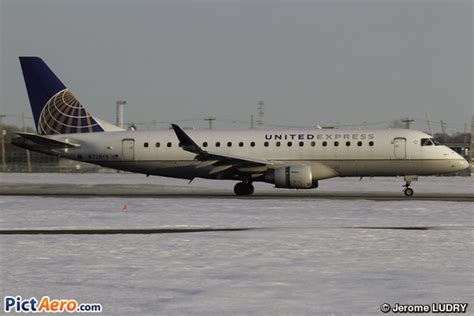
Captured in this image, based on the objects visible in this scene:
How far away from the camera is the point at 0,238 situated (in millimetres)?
17219

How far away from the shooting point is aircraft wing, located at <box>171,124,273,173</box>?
108 ft

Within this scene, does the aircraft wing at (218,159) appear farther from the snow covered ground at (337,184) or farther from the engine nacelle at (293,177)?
the snow covered ground at (337,184)

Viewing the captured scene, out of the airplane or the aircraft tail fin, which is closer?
the airplane

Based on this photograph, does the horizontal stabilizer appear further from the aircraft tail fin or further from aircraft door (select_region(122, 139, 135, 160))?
aircraft door (select_region(122, 139, 135, 160))

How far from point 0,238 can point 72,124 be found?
20.7 metres

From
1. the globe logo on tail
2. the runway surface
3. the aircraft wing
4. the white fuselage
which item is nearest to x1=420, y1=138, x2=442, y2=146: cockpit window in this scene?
the white fuselage

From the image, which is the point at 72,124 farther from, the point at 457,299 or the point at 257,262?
the point at 457,299

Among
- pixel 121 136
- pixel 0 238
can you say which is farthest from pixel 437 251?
pixel 121 136

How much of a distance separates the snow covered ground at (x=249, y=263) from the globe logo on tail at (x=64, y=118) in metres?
14.0

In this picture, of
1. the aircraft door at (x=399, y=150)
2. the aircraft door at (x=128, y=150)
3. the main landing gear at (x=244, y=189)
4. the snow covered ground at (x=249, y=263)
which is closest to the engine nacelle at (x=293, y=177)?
the main landing gear at (x=244, y=189)

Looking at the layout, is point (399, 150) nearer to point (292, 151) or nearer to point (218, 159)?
point (292, 151)

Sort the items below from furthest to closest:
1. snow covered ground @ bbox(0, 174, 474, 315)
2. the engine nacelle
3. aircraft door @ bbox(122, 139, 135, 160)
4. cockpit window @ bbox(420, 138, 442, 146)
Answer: aircraft door @ bbox(122, 139, 135, 160), cockpit window @ bbox(420, 138, 442, 146), the engine nacelle, snow covered ground @ bbox(0, 174, 474, 315)

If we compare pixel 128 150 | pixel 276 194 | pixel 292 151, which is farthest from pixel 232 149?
pixel 128 150

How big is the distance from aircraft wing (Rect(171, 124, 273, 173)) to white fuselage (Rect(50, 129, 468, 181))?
0.58 metres
